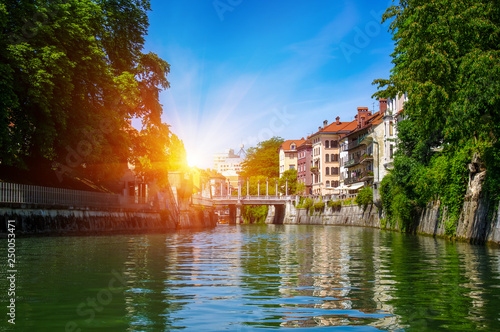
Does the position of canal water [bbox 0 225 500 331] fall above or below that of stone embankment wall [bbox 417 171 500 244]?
below

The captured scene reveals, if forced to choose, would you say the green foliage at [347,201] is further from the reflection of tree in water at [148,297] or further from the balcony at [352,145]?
the reflection of tree in water at [148,297]

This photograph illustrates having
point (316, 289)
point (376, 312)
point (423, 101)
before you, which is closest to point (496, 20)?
point (423, 101)

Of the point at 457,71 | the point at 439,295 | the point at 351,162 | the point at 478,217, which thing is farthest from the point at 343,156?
the point at 439,295

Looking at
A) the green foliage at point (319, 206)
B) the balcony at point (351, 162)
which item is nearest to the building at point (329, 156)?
the balcony at point (351, 162)

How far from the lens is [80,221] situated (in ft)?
114

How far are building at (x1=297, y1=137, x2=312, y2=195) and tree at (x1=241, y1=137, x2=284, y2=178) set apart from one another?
22518 millimetres

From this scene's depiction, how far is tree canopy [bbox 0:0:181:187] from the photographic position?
1140 inches

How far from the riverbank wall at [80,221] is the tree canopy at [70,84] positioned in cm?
290

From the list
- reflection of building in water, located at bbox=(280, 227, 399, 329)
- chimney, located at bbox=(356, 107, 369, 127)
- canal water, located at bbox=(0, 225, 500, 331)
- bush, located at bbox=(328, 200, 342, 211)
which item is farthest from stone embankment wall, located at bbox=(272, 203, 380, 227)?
canal water, located at bbox=(0, 225, 500, 331)

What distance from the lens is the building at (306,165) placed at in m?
130

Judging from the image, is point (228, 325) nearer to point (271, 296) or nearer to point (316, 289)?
point (271, 296)

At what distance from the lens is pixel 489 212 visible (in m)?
23.9

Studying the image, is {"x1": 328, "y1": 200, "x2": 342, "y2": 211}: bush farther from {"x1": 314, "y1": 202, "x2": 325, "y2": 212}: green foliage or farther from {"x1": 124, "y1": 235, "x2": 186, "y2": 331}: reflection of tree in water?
{"x1": 124, "y1": 235, "x2": 186, "y2": 331}: reflection of tree in water

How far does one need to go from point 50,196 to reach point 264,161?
5128 inches
